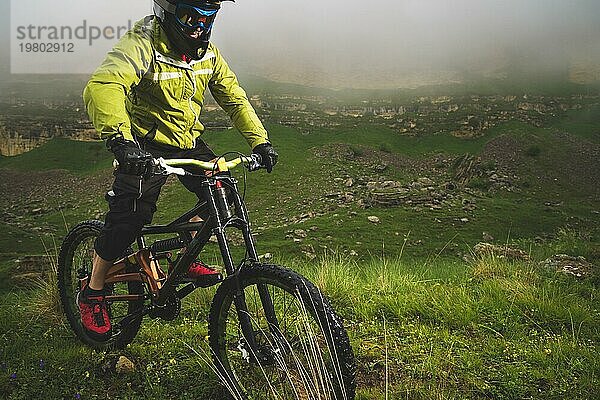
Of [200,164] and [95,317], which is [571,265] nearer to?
[200,164]

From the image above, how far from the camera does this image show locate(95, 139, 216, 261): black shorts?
2.91 metres

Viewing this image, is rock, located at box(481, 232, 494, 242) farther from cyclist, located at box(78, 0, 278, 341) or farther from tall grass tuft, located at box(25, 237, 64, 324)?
tall grass tuft, located at box(25, 237, 64, 324)

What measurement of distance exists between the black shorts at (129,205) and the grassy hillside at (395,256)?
75cm

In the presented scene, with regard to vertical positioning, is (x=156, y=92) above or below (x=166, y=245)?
above

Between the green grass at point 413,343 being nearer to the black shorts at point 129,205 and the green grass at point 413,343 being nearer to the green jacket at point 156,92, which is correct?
the black shorts at point 129,205

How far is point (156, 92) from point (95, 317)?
55.8 inches

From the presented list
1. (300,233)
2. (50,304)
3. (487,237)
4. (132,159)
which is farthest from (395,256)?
(132,159)

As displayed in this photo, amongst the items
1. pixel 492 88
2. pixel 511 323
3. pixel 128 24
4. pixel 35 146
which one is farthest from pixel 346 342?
pixel 492 88

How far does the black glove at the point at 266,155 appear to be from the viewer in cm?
298

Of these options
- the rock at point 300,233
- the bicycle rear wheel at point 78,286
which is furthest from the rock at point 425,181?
the bicycle rear wheel at point 78,286

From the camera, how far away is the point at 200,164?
2.64 meters

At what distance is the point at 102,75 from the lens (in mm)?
2586

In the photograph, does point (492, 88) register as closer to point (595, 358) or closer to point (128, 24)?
point (128, 24)

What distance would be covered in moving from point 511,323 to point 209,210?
2419 millimetres
